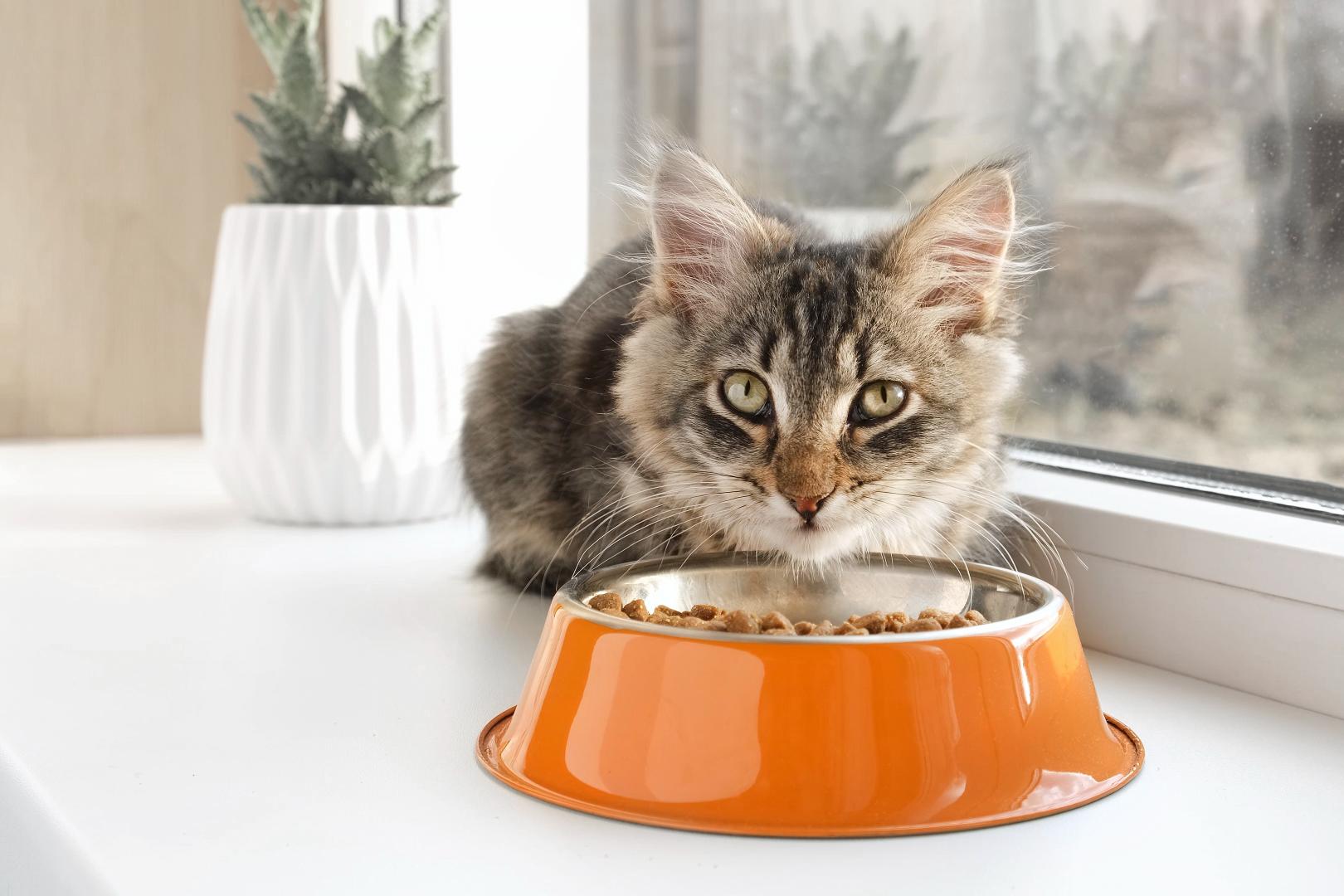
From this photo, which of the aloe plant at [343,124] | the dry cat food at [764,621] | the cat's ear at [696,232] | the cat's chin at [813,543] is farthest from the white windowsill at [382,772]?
the aloe plant at [343,124]

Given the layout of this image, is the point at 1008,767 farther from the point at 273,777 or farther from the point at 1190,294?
the point at 1190,294

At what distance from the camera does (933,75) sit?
166 centimetres

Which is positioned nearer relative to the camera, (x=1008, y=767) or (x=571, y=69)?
(x=1008, y=767)

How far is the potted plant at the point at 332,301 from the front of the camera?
5.52ft

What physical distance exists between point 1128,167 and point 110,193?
5.61ft

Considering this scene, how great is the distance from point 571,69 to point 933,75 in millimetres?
786

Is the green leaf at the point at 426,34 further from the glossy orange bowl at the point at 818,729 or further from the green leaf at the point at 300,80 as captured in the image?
the glossy orange bowl at the point at 818,729

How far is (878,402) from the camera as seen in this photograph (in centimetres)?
106

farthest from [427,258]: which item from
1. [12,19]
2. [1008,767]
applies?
[1008,767]

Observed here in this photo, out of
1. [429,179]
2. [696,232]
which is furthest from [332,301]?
[696,232]

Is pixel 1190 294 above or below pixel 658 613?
above

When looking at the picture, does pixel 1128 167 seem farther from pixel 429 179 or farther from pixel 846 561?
pixel 429 179

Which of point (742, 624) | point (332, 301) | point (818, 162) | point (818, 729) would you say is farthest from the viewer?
point (818, 162)

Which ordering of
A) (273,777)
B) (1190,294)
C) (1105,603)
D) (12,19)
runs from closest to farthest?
(273,777)
(1105,603)
(1190,294)
(12,19)
